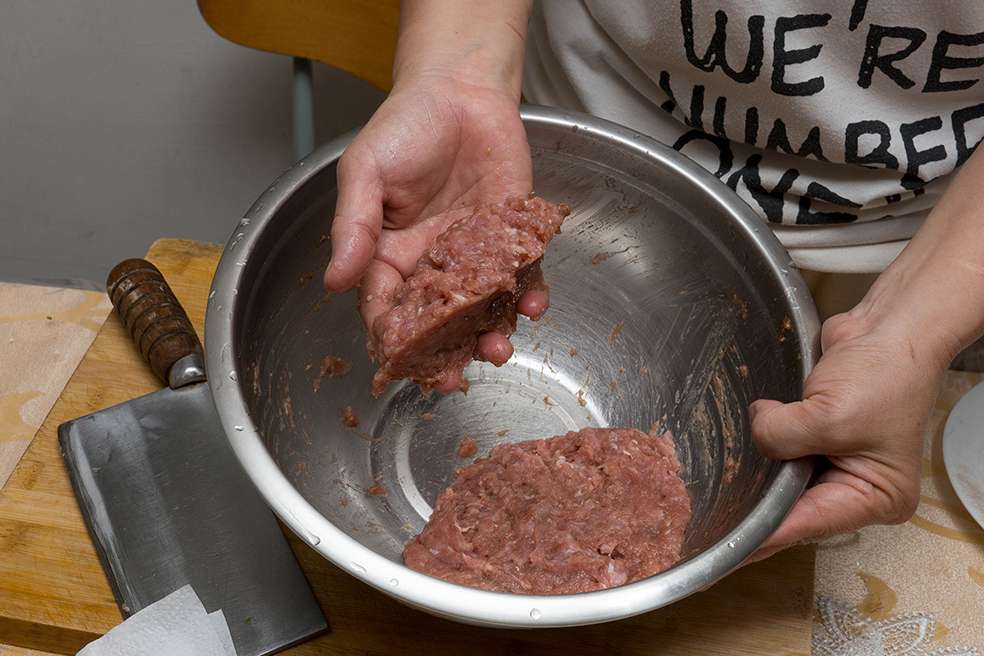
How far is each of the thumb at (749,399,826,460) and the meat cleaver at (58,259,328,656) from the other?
682mm

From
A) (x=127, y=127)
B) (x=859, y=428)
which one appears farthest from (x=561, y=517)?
(x=127, y=127)

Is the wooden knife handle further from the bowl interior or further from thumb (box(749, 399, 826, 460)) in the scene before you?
thumb (box(749, 399, 826, 460))

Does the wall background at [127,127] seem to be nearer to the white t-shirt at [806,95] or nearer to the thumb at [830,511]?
the white t-shirt at [806,95]

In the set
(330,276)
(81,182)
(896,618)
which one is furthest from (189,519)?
(81,182)

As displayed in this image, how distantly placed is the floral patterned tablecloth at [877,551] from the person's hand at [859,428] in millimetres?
371

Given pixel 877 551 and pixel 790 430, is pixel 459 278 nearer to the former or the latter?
pixel 790 430

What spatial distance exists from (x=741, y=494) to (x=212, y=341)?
0.79 metres

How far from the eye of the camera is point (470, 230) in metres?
1.37

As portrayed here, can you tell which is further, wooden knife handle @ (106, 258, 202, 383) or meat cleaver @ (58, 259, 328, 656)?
wooden knife handle @ (106, 258, 202, 383)

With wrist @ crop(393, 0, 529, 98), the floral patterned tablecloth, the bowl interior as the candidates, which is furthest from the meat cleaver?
wrist @ crop(393, 0, 529, 98)

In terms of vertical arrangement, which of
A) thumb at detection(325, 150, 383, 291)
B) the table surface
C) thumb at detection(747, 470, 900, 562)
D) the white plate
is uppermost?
thumb at detection(325, 150, 383, 291)

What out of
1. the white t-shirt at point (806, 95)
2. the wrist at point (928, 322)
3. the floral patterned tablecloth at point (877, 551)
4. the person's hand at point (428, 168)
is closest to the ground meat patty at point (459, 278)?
the person's hand at point (428, 168)

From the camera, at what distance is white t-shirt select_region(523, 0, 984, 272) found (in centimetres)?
138

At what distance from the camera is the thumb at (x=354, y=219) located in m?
1.24
